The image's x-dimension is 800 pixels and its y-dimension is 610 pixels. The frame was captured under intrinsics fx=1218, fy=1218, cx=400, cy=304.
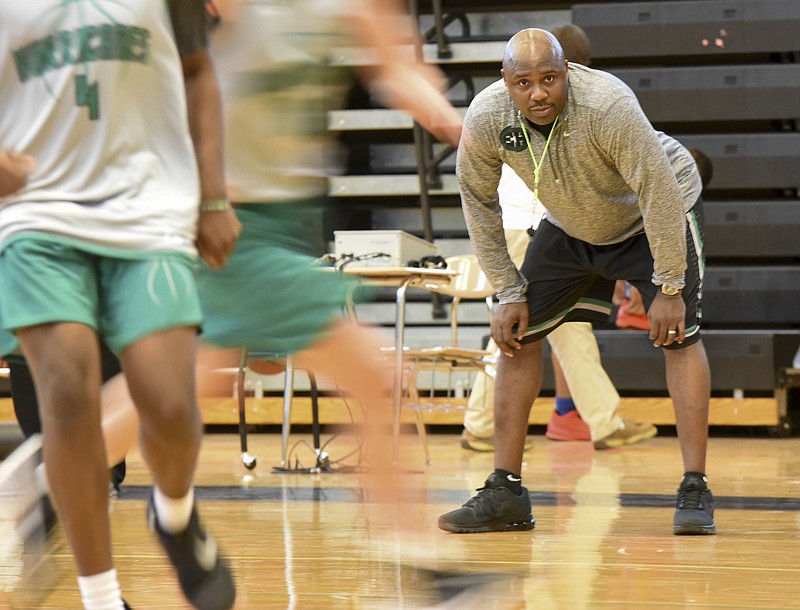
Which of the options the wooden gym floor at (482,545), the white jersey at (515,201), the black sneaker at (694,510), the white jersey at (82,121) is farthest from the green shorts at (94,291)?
the white jersey at (515,201)

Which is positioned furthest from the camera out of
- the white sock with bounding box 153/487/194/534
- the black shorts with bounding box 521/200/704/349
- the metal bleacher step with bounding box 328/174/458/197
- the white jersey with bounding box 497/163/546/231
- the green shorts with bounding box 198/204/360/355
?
the metal bleacher step with bounding box 328/174/458/197

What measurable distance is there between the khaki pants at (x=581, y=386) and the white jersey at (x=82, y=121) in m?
3.99

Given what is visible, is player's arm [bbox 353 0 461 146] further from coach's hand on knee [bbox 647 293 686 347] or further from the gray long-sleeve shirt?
coach's hand on knee [bbox 647 293 686 347]

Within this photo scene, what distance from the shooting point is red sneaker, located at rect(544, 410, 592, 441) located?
6.19 m

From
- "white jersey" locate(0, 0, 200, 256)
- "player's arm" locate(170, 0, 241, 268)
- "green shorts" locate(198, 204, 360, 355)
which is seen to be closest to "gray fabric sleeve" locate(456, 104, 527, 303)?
"green shorts" locate(198, 204, 360, 355)

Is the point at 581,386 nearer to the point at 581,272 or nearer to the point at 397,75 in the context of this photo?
the point at 581,272

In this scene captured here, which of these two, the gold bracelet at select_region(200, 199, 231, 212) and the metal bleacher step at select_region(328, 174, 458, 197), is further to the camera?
the metal bleacher step at select_region(328, 174, 458, 197)

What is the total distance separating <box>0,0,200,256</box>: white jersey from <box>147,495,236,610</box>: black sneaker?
40cm

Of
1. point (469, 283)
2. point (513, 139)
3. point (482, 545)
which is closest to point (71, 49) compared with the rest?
point (513, 139)

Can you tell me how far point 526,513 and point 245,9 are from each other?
159cm

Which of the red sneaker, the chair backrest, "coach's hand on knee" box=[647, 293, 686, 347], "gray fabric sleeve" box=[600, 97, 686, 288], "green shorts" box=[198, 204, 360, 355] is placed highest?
"gray fabric sleeve" box=[600, 97, 686, 288]

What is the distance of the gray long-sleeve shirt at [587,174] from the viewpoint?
2873 mm

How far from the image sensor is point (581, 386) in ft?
18.0

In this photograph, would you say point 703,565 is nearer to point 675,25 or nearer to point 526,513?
point 526,513
